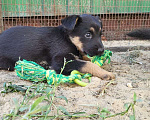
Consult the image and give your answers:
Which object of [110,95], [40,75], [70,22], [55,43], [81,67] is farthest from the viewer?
[55,43]

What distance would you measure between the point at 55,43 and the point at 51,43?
7 centimetres

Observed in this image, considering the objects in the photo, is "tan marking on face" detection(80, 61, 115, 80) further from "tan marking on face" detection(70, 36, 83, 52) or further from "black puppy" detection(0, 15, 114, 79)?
"tan marking on face" detection(70, 36, 83, 52)

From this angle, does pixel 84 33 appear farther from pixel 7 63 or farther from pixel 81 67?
pixel 7 63

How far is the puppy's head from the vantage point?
312 centimetres

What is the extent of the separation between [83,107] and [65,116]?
Answer: 9.5 inches

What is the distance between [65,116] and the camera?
154 cm

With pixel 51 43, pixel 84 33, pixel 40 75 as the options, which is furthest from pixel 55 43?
pixel 40 75

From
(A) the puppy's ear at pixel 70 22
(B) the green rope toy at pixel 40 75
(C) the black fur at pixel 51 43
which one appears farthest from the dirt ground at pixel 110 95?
(A) the puppy's ear at pixel 70 22

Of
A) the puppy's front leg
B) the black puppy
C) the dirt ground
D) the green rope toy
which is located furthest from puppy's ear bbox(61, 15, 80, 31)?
the dirt ground

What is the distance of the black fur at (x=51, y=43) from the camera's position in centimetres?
312

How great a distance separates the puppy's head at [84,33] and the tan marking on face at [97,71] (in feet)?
1.07

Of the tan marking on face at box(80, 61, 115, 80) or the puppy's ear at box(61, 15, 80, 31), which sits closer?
the tan marking on face at box(80, 61, 115, 80)

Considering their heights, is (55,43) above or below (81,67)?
above

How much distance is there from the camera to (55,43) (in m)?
3.24
